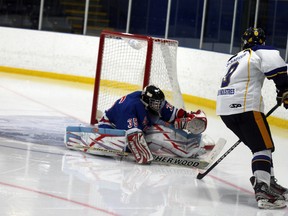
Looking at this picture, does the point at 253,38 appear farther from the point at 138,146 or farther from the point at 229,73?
the point at 138,146

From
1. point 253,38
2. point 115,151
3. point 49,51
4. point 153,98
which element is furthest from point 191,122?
point 49,51

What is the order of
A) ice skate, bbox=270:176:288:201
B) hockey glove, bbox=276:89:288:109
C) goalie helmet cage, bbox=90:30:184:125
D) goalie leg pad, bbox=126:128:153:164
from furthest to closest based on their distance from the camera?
goalie helmet cage, bbox=90:30:184:125
goalie leg pad, bbox=126:128:153:164
ice skate, bbox=270:176:288:201
hockey glove, bbox=276:89:288:109

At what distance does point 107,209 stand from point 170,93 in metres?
2.91

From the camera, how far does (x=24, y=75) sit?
12.0 m

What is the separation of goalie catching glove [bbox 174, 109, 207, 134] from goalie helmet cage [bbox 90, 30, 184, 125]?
36.7 inches

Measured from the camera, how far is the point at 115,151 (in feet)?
20.0

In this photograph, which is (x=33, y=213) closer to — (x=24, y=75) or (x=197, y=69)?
(x=197, y=69)

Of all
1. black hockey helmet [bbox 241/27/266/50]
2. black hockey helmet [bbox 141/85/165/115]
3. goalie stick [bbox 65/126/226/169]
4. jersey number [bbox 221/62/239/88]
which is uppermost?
black hockey helmet [bbox 241/27/266/50]

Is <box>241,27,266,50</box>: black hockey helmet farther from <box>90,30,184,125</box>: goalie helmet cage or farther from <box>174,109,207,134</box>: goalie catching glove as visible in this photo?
<box>90,30,184,125</box>: goalie helmet cage

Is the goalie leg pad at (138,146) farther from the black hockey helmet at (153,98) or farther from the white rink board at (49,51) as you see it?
the white rink board at (49,51)

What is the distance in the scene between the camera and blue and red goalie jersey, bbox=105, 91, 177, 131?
5.94 m

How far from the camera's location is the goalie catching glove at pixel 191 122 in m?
6.14

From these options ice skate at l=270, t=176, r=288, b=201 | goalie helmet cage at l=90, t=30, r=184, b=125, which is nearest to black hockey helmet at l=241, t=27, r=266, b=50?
ice skate at l=270, t=176, r=288, b=201

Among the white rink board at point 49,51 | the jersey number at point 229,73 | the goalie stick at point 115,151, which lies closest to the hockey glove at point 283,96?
the jersey number at point 229,73
